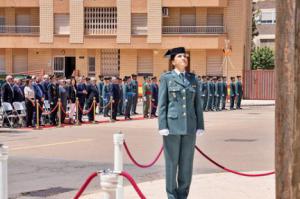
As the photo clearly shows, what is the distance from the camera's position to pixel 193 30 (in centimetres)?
5478

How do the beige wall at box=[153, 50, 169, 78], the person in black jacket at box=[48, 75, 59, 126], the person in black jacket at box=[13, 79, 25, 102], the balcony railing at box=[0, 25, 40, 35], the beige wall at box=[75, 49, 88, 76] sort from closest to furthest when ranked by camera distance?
1. the person in black jacket at box=[13, 79, 25, 102]
2. the person in black jacket at box=[48, 75, 59, 126]
3. the beige wall at box=[153, 50, 169, 78]
4. the beige wall at box=[75, 49, 88, 76]
5. the balcony railing at box=[0, 25, 40, 35]

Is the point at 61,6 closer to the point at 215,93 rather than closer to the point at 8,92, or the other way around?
the point at 215,93

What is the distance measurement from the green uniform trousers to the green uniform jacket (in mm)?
140

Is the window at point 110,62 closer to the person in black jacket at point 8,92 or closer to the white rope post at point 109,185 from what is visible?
the person in black jacket at point 8,92

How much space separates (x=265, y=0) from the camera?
85562 millimetres

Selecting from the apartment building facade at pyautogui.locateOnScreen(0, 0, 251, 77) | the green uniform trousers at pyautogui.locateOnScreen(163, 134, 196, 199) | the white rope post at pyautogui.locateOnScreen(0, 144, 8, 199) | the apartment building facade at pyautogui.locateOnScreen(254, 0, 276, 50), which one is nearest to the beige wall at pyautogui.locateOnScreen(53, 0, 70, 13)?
the apartment building facade at pyautogui.locateOnScreen(0, 0, 251, 77)

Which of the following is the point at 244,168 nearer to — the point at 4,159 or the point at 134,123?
the point at 4,159

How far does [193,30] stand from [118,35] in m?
5.64

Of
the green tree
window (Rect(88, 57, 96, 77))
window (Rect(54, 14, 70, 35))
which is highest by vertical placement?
window (Rect(54, 14, 70, 35))

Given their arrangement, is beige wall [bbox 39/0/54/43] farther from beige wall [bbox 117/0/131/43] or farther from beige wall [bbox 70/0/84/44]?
beige wall [bbox 117/0/131/43]

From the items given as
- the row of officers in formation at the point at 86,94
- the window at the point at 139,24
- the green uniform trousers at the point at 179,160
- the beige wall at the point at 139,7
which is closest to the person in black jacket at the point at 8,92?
the row of officers in formation at the point at 86,94

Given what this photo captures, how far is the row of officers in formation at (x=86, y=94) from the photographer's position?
25.9 metres

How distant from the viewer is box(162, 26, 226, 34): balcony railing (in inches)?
2147

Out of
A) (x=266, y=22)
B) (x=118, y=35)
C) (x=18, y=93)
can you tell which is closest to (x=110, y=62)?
(x=118, y=35)
